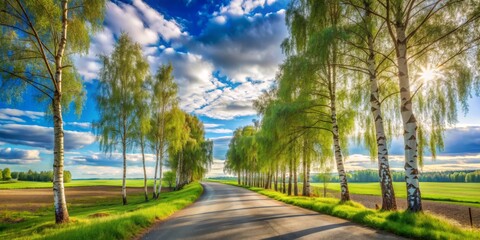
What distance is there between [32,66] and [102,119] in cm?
1414

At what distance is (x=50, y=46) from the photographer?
12375 millimetres

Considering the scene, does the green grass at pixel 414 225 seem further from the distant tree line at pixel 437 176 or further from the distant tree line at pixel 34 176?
the distant tree line at pixel 34 176

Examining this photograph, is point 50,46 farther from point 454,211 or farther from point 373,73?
point 454,211

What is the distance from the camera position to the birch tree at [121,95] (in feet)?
83.2

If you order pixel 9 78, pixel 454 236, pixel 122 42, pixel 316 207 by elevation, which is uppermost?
pixel 122 42

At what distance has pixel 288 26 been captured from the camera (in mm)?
16672

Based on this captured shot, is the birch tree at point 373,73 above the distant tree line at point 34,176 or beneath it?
above

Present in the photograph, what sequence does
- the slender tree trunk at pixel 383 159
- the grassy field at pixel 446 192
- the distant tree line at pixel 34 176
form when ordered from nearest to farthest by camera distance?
1. the slender tree trunk at pixel 383 159
2. the grassy field at pixel 446 192
3. the distant tree line at pixel 34 176

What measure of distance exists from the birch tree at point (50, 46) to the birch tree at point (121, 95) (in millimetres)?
12540

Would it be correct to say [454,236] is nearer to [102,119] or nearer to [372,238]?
[372,238]

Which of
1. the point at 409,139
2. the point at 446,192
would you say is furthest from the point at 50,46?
the point at 446,192

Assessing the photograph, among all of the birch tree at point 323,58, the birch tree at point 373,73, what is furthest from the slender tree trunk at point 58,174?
the birch tree at point 373,73

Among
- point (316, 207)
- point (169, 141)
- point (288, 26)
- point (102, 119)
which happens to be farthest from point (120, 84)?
point (316, 207)

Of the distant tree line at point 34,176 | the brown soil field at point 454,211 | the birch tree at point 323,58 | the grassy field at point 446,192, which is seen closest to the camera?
the birch tree at point 323,58
